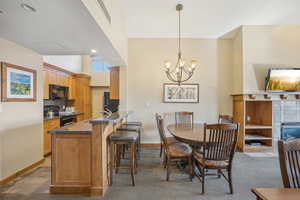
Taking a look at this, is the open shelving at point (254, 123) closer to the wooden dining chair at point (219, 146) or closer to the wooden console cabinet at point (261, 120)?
the wooden console cabinet at point (261, 120)

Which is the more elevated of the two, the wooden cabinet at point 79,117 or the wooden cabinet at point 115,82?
the wooden cabinet at point 115,82

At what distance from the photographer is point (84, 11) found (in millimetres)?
1712

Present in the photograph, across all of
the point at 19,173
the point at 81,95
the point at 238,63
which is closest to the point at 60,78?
the point at 81,95

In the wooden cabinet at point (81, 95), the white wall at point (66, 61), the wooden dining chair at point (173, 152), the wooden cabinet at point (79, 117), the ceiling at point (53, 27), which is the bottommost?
the wooden dining chair at point (173, 152)

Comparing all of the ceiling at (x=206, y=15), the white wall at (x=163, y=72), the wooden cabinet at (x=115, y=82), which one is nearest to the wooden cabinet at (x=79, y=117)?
the wooden cabinet at (x=115, y=82)

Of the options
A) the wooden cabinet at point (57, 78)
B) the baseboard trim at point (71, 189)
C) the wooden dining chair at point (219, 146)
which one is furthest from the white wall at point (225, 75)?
the wooden cabinet at point (57, 78)

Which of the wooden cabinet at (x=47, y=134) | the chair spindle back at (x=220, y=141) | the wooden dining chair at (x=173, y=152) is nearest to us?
the chair spindle back at (x=220, y=141)

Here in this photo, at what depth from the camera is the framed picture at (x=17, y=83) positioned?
2768mm

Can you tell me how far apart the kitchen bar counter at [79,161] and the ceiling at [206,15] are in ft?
9.45

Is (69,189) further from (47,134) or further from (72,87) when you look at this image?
(72,87)

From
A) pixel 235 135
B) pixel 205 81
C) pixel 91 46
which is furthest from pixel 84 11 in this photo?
pixel 205 81

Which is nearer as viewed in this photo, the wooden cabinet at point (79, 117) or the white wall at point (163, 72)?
the white wall at point (163, 72)

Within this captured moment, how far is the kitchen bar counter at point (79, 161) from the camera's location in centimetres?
242

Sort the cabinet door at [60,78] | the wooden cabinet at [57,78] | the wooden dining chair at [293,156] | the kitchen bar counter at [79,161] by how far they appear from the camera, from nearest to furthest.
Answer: the wooden dining chair at [293,156], the kitchen bar counter at [79,161], the wooden cabinet at [57,78], the cabinet door at [60,78]
